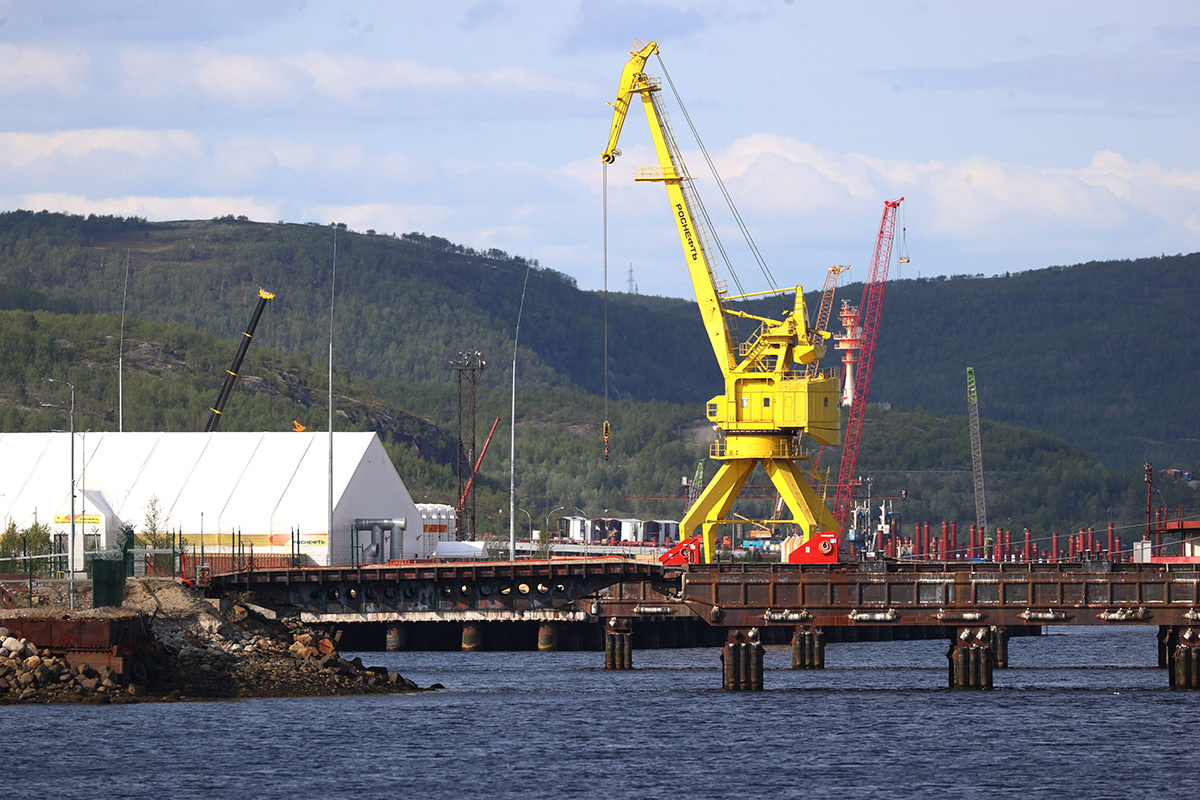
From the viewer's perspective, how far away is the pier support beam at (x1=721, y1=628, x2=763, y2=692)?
72.1 m

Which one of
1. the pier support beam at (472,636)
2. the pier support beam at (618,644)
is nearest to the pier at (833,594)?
the pier support beam at (618,644)

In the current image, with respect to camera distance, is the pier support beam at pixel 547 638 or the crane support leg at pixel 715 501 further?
the pier support beam at pixel 547 638

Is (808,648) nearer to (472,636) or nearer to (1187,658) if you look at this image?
(1187,658)

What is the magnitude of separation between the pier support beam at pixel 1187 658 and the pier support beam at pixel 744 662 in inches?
660

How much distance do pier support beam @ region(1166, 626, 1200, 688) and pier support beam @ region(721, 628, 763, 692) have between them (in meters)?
16.8

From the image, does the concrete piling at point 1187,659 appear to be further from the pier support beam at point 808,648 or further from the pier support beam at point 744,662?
the pier support beam at point 808,648

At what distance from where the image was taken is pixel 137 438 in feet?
431

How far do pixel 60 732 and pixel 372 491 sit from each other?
6562cm

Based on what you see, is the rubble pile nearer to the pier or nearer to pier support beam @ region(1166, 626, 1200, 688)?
Answer: the pier

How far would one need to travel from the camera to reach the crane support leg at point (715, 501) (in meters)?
102

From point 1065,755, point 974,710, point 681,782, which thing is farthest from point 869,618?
point 681,782

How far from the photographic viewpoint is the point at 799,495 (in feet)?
337

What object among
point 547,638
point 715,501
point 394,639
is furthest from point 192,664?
point 715,501

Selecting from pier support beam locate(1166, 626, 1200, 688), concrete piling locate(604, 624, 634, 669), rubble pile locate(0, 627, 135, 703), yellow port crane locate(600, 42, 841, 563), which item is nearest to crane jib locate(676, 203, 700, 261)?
yellow port crane locate(600, 42, 841, 563)
